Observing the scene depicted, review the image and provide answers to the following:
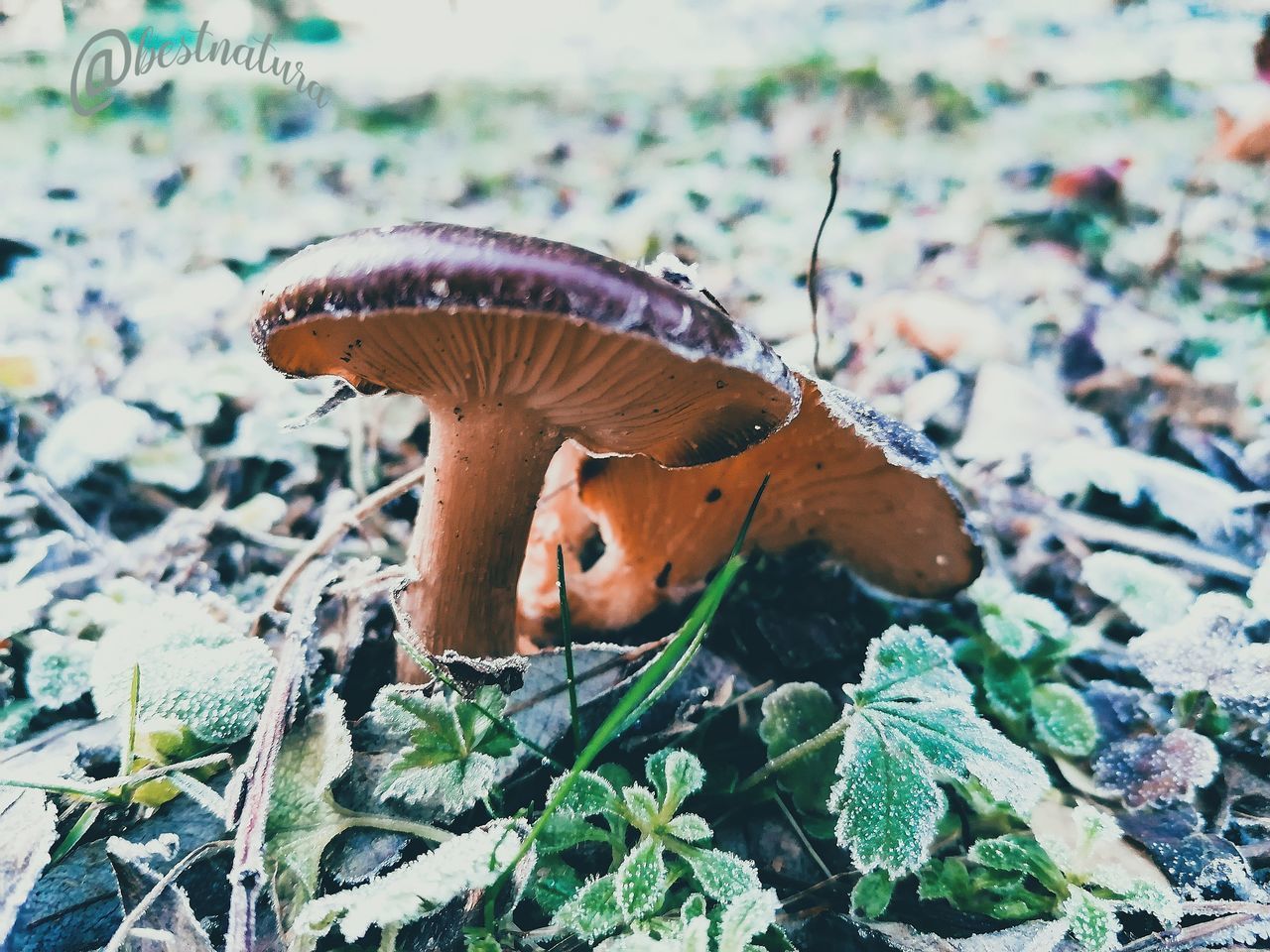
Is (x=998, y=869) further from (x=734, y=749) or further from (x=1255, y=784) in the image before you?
(x=1255, y=784)

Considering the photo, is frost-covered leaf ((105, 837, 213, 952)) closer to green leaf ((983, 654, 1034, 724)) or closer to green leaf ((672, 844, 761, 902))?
green leaf ((672, 844, 761, 902))

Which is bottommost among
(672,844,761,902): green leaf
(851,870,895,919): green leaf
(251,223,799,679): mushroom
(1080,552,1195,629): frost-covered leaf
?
(851,870,895,919): green leaf

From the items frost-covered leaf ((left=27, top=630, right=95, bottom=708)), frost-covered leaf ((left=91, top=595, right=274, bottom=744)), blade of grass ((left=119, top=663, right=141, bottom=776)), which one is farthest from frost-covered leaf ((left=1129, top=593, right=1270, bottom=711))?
frost-covered leaf ((left=27, top=630, right=95, bottom=708))

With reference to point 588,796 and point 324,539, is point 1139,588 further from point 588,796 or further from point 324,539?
point 324,539

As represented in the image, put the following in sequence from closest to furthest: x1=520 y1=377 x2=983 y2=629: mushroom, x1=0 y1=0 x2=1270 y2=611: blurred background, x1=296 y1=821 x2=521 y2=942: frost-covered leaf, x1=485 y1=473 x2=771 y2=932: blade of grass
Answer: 1. x1=296 y1=821 x2=521 y2=942: frost-covered leaf
2. x1=485 y1=473 x2=771 y2=932: blade of grass
3. x1=520 y1=377 x2=983 y2=629: mushroom
4. x1=0 y1=0 x2=1270 y2=611: blurred background

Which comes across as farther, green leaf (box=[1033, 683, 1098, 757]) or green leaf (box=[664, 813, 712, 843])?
green leaf (box=[1033, 683, 1098, 757])

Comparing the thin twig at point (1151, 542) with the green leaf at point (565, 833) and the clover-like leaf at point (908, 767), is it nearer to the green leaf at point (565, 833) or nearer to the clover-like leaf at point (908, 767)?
the clover-like leaf at point (908, 767)

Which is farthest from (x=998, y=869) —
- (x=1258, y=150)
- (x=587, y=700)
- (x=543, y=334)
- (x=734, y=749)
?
(x=1258, y=150)

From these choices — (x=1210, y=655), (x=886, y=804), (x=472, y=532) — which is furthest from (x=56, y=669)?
(x=1210, y=655)
